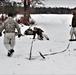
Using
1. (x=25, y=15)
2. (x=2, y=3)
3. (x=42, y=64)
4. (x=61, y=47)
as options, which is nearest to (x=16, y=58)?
(x=42, y=64)

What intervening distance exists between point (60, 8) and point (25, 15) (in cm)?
4413

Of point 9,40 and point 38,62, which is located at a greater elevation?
point 9,40

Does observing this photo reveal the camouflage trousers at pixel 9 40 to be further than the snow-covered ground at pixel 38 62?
Yes

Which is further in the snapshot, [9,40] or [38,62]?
[9,40]

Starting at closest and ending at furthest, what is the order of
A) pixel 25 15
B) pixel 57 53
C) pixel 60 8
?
pixel 57 53 < pixel 25 15 < pixel 60 8

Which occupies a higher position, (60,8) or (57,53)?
(57,53)

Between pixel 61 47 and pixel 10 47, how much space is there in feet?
9.11

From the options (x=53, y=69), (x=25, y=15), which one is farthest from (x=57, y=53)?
(x=25, y=15)

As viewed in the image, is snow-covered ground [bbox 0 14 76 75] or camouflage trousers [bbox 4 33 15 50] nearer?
snow-covered ground [bbox 0 14 76 75]

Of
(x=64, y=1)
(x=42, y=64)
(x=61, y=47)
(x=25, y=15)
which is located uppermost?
(x=42, y=64)

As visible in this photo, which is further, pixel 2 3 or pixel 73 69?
pixel 2 3

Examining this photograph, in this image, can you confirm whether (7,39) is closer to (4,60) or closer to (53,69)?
(4,60)

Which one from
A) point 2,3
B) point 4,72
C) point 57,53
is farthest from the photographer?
point 2,3

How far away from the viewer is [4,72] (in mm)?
9195
